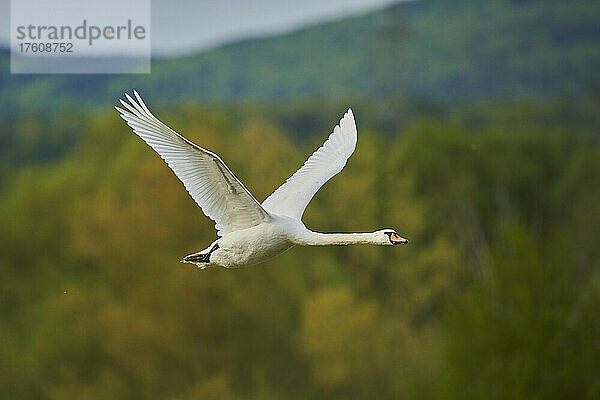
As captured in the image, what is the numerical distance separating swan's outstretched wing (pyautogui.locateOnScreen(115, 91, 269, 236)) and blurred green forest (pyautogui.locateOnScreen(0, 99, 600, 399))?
19.4 metres

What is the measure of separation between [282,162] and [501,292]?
10.3m

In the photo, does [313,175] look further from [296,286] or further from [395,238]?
[296,286]

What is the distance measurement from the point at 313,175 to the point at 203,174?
1618 millimetres

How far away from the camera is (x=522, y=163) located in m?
42.8

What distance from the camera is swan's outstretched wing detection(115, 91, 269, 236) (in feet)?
23.8

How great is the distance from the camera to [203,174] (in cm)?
756

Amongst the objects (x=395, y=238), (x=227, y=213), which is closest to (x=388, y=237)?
(x=395, y=238)

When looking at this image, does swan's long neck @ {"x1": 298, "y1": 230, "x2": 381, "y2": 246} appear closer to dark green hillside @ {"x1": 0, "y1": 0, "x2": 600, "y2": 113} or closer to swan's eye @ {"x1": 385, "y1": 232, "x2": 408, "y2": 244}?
swan's eye @ {"x1": 385, "y1": 232, "x2": 408, "y2": 244}

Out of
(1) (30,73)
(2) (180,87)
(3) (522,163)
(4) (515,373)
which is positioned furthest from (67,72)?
(4) (515,373)

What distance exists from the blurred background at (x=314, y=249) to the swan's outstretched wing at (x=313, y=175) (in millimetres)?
17466

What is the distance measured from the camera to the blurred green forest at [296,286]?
27.1m

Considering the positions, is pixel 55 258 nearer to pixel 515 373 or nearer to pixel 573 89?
pixel 515 373

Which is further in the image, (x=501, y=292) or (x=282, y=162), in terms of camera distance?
(x=282, y=162)

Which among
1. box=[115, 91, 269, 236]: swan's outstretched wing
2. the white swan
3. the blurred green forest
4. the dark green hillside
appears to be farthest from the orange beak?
the dark green hillside
